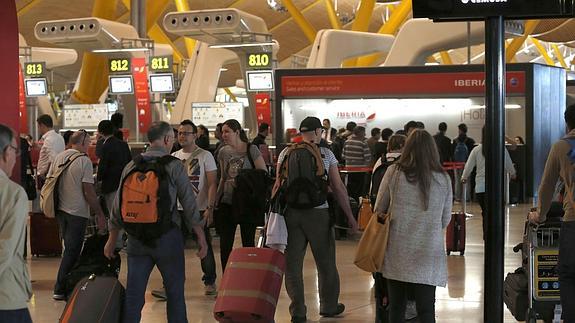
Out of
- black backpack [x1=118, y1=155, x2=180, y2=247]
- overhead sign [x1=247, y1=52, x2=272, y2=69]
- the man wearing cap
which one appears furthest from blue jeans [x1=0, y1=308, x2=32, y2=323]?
overhead sign [x1=247, y1=52, x2=272, y2=69]

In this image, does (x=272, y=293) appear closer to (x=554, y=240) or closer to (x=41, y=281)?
(x=554, y=240)

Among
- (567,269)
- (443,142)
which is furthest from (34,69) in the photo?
(567,269)

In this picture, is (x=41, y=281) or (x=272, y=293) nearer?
(x=272, y=293)

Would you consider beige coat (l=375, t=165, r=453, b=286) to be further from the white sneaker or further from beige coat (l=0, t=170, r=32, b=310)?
the white sneaker

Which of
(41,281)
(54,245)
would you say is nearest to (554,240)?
(41,281)

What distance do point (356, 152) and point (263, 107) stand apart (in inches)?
375

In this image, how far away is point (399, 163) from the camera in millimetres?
6484

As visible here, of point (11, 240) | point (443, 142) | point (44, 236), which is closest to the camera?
point (11, 240)

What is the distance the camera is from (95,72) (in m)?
28.6

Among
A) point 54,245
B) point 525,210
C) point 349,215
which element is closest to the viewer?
point 349,215

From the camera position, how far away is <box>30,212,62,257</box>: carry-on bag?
43.8 feet

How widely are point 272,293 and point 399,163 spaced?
1481 mm

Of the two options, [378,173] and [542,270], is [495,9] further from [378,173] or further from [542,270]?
[378,173]

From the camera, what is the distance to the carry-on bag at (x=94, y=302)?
21.4 feet
